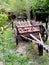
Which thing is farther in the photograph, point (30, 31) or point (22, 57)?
point (30, 31)

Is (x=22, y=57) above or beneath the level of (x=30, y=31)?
beneath

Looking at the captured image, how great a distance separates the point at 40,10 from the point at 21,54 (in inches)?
323

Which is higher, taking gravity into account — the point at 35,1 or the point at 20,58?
the point at 35,1

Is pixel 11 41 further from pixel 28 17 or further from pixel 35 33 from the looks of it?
pixel 28 17

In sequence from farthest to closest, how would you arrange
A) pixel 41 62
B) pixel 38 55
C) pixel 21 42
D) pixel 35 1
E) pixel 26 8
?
pixel 26 8
pixel 35 1
pixel 21 42
pixel 38 55
pixel 41 62

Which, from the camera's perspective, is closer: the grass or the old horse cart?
the grass

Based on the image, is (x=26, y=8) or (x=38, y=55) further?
(x=26, y=8)

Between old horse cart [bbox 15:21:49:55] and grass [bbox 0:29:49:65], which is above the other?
old horse cart [bbox 15:21:49:55]

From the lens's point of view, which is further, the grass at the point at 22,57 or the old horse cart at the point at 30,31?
the old horse cart at the point at 30,31

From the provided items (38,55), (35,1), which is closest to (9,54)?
(38,55)

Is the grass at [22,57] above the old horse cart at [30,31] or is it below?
below

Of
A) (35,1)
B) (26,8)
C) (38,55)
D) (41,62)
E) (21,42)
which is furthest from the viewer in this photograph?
(26,8)

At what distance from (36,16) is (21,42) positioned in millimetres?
6655

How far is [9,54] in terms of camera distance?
7289mm
